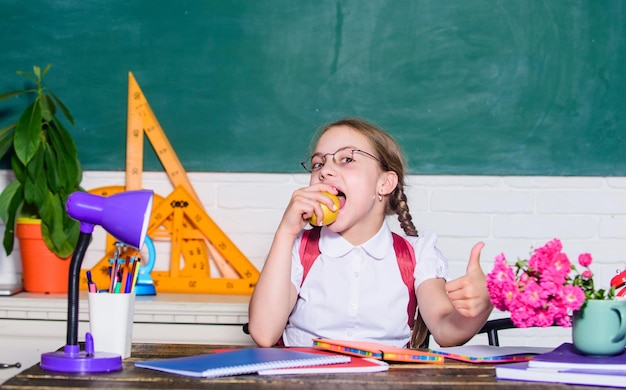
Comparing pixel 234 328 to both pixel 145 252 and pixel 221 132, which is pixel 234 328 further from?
pixel 221 132

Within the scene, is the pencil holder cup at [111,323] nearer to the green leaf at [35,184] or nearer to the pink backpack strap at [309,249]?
the pink backpack strap at [309,249]

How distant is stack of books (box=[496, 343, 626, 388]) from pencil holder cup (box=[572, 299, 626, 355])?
0.05 ft

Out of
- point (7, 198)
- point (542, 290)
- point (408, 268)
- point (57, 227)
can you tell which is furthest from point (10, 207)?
point (542, 290)

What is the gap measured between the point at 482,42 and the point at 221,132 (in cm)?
91

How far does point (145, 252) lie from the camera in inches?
109

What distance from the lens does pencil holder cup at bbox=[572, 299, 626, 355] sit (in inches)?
53.2

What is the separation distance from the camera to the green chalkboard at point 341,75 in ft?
9.18

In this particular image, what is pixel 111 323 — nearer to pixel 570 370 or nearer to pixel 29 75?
pixel 570 370

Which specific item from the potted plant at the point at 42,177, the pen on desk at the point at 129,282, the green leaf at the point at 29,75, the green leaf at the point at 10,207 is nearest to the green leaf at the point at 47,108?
the potted plant at the point at 42,177

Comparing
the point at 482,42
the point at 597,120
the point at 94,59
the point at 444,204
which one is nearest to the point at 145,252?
the point at 94,59

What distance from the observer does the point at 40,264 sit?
104 inches

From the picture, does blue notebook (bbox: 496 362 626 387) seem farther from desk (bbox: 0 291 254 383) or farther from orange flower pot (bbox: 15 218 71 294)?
orange flower pot (bbox: 15 218 71 294)

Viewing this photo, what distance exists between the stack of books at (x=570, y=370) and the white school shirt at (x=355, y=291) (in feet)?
1.85

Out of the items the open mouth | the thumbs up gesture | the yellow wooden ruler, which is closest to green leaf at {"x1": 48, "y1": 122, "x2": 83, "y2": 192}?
the yellow wooden ruler
